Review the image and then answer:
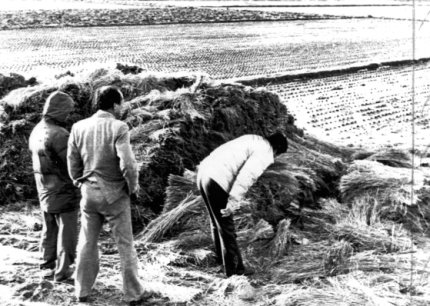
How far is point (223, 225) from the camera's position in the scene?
4.88 meters

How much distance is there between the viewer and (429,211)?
624 centimetres

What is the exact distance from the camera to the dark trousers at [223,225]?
4.78 meters

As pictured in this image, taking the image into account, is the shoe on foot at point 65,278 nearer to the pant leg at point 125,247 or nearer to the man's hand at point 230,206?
the pant leg at point 125,247

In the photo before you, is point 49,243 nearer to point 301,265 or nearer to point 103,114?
point 103,114

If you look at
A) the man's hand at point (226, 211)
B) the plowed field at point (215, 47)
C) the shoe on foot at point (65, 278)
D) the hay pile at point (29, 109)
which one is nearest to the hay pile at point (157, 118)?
the hay pile at point (29, 109)

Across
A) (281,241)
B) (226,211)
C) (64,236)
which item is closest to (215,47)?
(281,241)

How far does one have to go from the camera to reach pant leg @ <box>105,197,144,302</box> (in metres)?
4.45

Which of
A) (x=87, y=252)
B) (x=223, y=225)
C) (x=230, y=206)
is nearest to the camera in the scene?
(x=87, y=252)

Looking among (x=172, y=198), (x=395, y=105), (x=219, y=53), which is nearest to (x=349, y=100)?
(x=395, y=105)

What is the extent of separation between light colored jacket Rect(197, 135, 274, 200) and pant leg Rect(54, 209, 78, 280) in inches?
43.8

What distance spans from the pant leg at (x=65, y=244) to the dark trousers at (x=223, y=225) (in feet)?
3.59

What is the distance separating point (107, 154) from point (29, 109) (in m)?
2.85

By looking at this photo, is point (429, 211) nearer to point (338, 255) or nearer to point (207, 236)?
point (338, 255)

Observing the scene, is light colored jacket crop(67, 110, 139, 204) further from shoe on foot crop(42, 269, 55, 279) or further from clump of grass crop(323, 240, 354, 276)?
clump of grass crop(323, 240, 354, 276)
